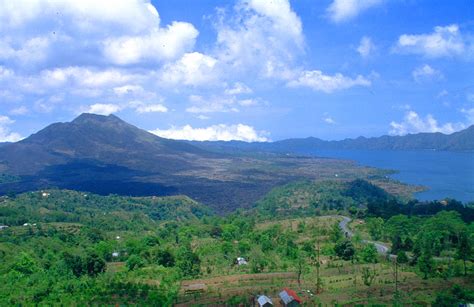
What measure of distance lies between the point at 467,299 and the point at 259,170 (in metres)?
155

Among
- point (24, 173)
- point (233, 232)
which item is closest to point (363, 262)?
point (233, 232)

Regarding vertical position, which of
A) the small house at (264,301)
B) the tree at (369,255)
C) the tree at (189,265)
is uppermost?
the small house at (264,301)

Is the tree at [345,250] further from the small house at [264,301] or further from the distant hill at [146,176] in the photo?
the distant hill at [146,176]

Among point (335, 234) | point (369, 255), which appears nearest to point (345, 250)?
point (369, 255)

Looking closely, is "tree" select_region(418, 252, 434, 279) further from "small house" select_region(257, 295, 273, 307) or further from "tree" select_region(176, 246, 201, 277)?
"tree" select_region(176, 246, 201, 277)

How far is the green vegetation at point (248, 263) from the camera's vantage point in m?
29.8

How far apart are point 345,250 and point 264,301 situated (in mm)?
16346

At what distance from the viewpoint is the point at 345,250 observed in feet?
135

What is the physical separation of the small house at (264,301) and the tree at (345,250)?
50.6ft

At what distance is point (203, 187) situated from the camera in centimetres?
14088

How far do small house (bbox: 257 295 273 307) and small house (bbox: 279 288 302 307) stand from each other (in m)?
0.83

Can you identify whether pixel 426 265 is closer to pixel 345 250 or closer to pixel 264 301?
pixel 345 250

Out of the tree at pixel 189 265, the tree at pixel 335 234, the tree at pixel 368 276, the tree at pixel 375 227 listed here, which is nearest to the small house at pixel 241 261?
the tree at pixel 189 265

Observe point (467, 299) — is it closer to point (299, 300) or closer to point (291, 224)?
point (299, 300)
